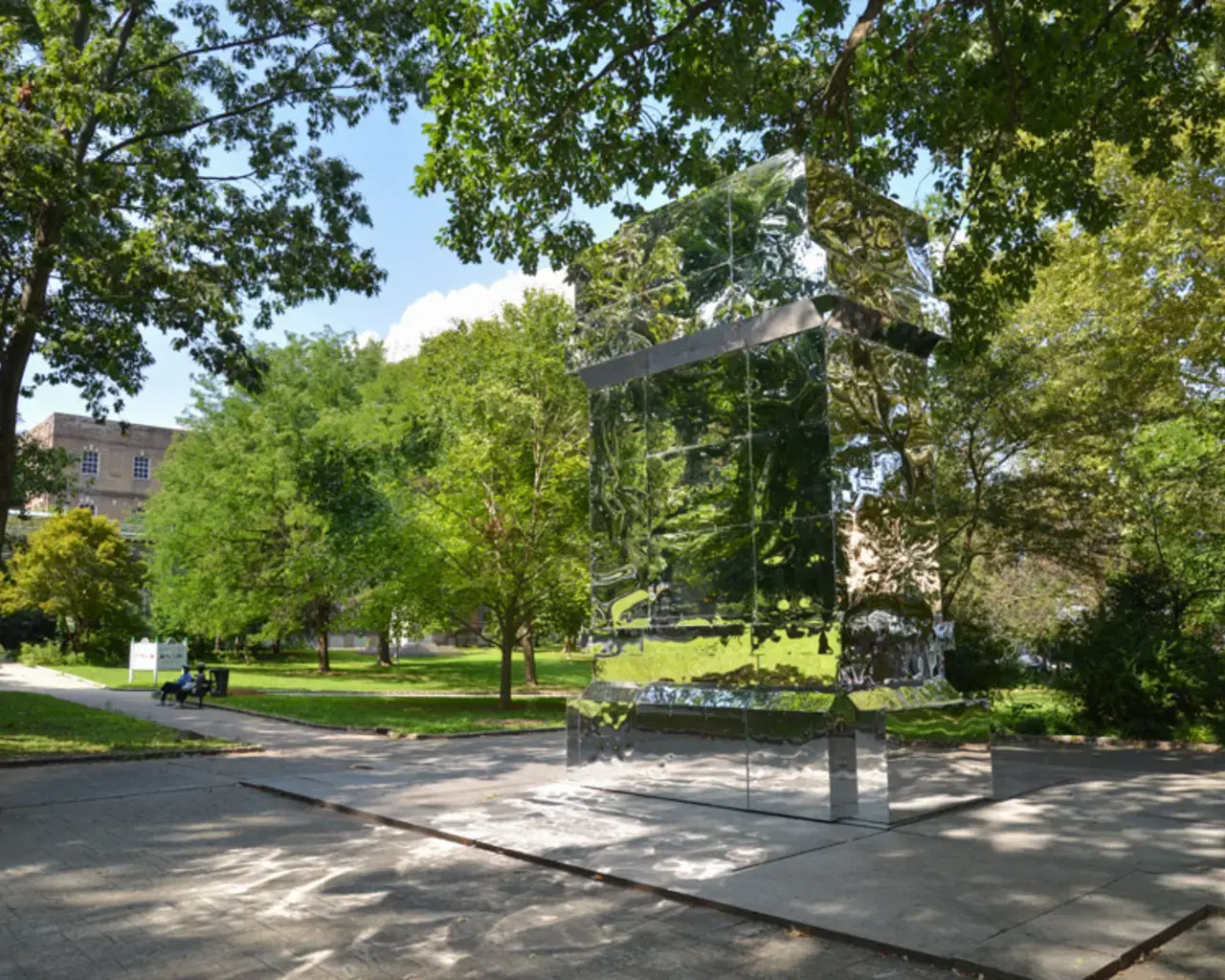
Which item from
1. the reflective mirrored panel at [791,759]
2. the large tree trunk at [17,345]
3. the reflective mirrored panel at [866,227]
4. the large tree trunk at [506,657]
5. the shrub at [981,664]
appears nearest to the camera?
the reflective mirrored panel at [791,759]

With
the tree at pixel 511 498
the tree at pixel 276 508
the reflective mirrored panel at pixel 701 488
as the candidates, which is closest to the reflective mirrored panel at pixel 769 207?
the reflective mirrored panel at pixel 701 488

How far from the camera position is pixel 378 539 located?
1072 inches

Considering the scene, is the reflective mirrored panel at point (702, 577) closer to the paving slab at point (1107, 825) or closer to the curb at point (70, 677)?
the paving slab at point (1107, 825)

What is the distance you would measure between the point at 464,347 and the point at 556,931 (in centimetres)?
2674

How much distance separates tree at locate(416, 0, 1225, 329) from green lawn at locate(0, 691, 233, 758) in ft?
28.9

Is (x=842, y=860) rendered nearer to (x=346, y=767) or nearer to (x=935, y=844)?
(x=935, y=844)

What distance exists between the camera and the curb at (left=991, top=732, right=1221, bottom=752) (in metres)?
14.2

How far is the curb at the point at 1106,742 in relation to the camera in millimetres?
14212

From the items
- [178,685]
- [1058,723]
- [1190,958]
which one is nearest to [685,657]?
[1190,958]

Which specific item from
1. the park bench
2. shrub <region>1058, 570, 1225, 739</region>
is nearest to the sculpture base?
shrub <region>1058, 570, 1225, 739</region>

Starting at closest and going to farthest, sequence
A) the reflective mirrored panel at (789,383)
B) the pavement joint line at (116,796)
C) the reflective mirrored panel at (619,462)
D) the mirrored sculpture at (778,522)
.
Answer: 1. the mirrored sculpture at (778,522)
2. the reflective mirrored panel at (789,383)
3. the pavement joint line at (116,796)
4. the reflective mirrored panel at (619,462)

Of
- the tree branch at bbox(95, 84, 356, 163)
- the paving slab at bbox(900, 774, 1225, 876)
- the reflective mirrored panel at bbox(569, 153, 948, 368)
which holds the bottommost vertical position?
the paving slab at bbox(900, 774, 1225, 876)

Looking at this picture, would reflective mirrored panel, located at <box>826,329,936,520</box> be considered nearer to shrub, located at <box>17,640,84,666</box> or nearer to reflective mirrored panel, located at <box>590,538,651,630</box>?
reflective mirrored panel, located at <box>590,538,651,630</box>

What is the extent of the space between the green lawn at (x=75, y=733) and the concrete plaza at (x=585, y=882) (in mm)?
2901
